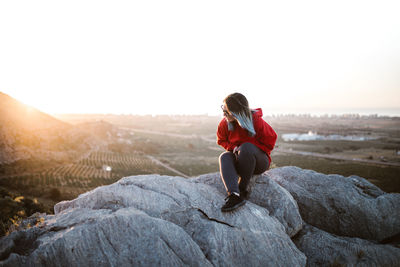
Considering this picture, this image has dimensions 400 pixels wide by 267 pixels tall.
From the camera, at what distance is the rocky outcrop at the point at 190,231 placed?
305cm

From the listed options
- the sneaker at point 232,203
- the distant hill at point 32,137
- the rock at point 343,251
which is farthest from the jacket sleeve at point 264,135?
the distant hill at point 32,137

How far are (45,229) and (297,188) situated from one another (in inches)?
239

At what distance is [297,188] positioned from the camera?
247 inches

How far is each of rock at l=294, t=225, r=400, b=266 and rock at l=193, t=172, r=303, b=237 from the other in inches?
15.2

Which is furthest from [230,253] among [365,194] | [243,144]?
[365,194]

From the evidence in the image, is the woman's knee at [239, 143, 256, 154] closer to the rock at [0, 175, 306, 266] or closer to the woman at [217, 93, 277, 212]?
the woman at [217, 93, 277, 212]

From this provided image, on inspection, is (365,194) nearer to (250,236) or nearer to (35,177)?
(250,236)

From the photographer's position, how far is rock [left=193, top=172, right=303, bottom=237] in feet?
16.2

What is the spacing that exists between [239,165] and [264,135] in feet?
2.82

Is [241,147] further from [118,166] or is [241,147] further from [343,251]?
[118,166]

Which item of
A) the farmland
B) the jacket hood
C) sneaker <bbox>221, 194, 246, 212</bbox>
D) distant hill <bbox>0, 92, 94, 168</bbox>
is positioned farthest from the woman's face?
distant hill <bbox>0, 92, 94, 168</bbox>

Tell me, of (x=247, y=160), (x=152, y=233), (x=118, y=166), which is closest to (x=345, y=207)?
(x=247, y=160)

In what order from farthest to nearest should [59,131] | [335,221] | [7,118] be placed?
[59,131] → [7,118] → [335,221]

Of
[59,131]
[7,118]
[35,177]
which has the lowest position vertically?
[35,177]
